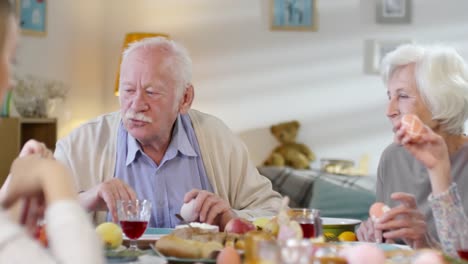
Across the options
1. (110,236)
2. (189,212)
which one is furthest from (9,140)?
(110,236)

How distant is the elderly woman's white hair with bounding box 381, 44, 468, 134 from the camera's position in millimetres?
2730

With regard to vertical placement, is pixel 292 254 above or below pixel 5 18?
below

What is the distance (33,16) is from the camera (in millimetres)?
5941

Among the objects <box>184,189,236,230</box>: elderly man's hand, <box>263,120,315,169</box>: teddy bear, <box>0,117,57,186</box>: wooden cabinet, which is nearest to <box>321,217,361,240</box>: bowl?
<box>184,189,236,230</box>: elderly man's hand

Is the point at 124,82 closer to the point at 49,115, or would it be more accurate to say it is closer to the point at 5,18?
the point at 5,18

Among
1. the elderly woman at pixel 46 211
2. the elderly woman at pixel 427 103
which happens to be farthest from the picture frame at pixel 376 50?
the elderly woman at pixel 46 211

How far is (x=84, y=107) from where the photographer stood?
655 cm

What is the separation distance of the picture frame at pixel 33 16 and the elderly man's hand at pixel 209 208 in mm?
3612

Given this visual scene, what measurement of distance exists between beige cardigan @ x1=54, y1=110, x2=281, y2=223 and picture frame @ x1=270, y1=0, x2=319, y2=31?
3.29 metres

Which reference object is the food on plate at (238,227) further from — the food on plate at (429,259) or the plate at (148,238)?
the food on plate at (429,259)

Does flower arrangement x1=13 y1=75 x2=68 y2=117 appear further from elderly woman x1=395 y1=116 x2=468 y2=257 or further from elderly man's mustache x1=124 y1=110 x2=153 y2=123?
elderly woman x1=395 y1=116 x2=468 y2=257

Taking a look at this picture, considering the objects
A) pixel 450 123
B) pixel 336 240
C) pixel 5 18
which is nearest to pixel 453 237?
pixel 336 240

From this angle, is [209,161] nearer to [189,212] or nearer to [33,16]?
[189,212]

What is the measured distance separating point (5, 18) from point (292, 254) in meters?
0.54
